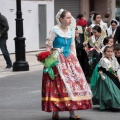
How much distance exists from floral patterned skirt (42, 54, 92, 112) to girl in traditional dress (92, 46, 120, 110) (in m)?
1.18

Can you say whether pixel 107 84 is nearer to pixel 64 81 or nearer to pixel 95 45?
pixel 64 81

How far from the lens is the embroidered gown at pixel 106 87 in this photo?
35.7 ft

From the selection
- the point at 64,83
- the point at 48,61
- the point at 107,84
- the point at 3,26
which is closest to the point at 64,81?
the point at 64,83

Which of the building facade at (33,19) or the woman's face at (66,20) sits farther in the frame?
the building facade at (33,19)

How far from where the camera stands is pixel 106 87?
Result: 10969mm

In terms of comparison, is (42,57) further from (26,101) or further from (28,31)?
(28,31)

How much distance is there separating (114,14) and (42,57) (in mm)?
25295

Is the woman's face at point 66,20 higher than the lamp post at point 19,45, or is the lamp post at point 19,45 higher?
the woman's face at point 66,20

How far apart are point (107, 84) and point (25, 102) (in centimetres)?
203

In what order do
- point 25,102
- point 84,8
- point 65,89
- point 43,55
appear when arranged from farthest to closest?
point 84,8
point 25,102
point 43,55
point 65,89

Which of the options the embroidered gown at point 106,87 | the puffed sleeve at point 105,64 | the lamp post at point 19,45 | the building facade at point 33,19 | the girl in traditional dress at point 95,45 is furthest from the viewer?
the building facade at point 33,19

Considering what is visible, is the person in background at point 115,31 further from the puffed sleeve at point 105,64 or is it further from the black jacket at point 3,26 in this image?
the puffed sleeve at point 105,64

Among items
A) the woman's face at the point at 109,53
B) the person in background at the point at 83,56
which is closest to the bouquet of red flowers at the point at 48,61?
the woman's face at the point at 109,53

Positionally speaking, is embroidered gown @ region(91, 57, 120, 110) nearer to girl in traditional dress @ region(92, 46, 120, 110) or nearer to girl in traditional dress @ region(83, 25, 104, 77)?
girl in traditional dress @ region(92, 46, 120, 110)
